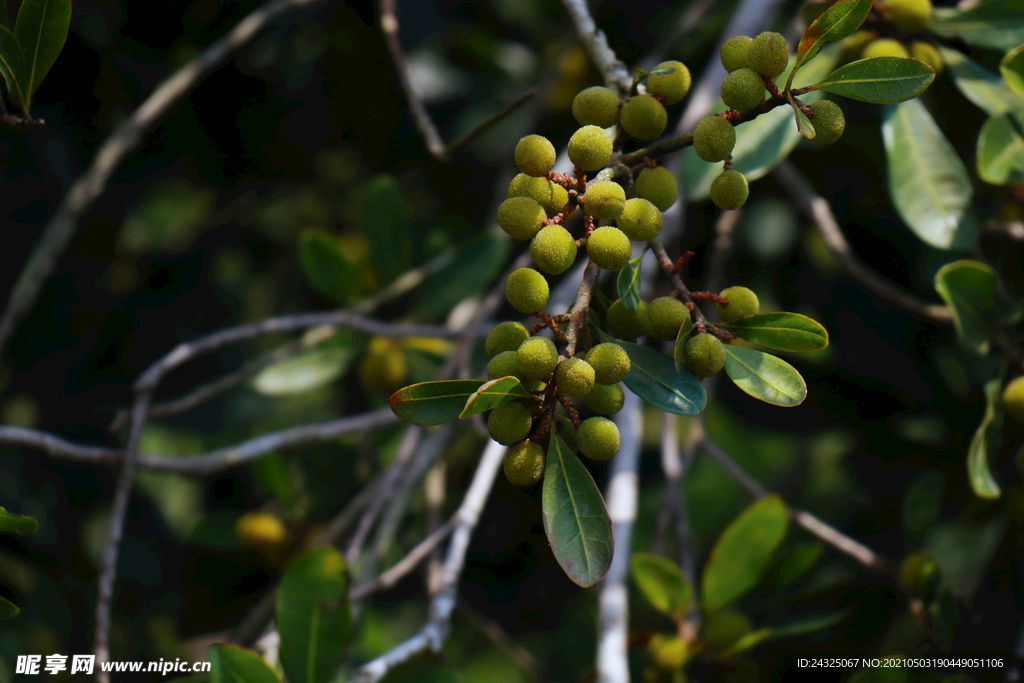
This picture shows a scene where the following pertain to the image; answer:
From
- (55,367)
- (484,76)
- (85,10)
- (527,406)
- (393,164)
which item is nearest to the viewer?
(527,406)

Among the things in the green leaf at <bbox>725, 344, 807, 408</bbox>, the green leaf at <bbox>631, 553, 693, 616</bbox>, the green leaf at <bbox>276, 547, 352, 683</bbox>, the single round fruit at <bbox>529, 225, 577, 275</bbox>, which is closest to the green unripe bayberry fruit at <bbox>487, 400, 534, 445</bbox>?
the single round fruit at <bbox>529, 225, 577, 275</bbox>

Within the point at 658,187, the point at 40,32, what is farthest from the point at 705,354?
the point at 40,32

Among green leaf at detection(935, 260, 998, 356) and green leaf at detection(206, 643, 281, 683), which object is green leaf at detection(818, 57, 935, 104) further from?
green leaf at detection(206, 643, 281, 683)

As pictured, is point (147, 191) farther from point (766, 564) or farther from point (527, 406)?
point (766, 564)

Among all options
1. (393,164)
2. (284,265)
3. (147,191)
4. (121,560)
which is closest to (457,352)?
(393,164)

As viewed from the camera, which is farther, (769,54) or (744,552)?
(744,552)

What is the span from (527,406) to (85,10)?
160 centimetres

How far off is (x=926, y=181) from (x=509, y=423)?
98cm

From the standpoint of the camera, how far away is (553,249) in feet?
2.09

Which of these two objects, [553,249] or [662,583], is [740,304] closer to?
[553,249]

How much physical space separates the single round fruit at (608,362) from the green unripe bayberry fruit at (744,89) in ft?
0.91

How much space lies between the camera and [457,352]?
147 centimetres

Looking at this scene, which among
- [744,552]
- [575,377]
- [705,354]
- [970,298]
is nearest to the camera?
[575,377]

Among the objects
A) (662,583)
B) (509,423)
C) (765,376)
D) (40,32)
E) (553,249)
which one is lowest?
(662,583)
